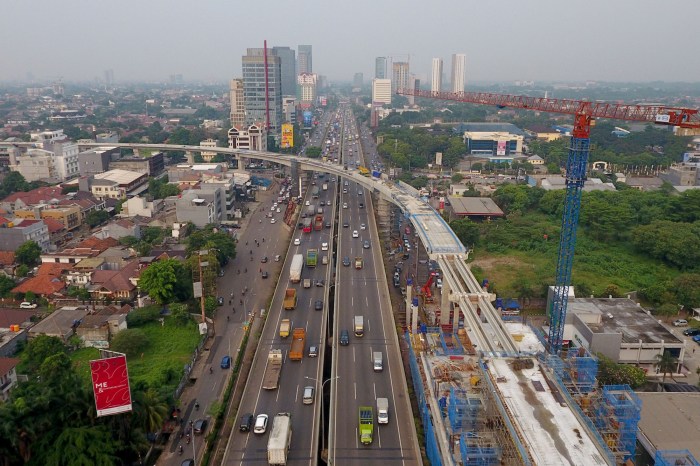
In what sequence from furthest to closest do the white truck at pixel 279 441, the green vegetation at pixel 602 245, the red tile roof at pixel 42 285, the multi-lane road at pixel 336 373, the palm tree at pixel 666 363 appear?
A: 1. the green vegetation at pixel 602 245
2. the red tile roof at pixel 42 285
3. the palm tree at pixel 666 363
4. the multi-lane road at pixel 336 373
5. the white truck at pixel 279 441

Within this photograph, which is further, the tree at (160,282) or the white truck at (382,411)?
the tree at (160,282)

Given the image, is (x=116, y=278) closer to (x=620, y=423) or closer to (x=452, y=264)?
(x=452, y=264)

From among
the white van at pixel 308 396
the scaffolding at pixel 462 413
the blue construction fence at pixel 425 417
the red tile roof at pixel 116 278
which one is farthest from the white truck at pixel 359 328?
the red tile roof at pixel 116 278

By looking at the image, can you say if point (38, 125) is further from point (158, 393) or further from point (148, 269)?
point (158, 393)

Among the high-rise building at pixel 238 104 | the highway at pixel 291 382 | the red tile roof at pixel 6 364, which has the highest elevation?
the high-rise building at pixel 238 104

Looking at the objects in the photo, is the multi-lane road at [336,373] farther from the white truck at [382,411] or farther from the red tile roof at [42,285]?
the red tile roof at [42,285]
